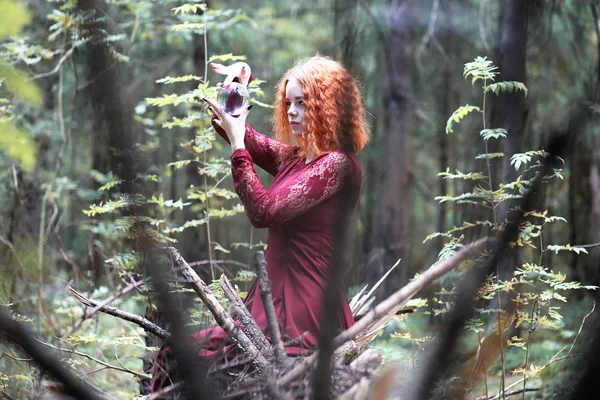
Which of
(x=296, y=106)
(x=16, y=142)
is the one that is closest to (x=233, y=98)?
(x=296, y=106)

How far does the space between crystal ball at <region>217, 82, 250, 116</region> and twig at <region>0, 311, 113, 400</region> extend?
1.62 metres

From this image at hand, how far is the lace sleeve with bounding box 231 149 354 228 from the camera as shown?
223 centimetres

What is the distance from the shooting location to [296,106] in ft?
8.23

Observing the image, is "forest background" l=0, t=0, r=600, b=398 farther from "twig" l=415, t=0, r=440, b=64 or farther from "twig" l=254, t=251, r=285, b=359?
"twig" l=254, t=251, r=285, b=359

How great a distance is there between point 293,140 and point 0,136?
4.52ft

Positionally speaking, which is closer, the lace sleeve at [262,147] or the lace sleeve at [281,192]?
the lace sleeve at [281,192]

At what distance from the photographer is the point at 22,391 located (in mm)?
2918

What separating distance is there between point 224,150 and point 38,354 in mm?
8363

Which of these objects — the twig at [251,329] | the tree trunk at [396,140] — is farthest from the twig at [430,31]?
Result: the twig at [251,329]

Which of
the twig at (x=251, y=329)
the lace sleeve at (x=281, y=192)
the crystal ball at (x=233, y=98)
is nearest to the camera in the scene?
the twig at (x=251, y=329)

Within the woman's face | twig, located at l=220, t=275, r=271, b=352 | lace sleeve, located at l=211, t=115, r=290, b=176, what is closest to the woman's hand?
the woman's face

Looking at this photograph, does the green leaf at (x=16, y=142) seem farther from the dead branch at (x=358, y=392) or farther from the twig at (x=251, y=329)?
the dead branch at (x=358, y=392)

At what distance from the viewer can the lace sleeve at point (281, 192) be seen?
223 centimetres

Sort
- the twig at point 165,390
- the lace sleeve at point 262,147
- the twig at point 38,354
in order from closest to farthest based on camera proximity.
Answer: the twig at point 38,354, the twig at point 165,390, the lace sleeve at point 262,147
